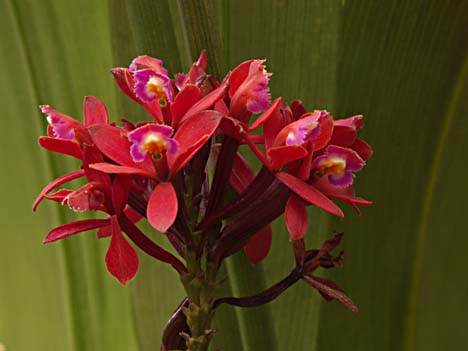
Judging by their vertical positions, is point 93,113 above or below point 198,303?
above

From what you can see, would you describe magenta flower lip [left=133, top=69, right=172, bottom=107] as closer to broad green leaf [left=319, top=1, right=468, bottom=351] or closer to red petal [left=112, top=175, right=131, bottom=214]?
red petal [left=112, top=175, right=131, bottom=214]

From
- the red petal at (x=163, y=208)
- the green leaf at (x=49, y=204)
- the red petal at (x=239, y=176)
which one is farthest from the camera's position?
the green leaf at (x=49, y=204)

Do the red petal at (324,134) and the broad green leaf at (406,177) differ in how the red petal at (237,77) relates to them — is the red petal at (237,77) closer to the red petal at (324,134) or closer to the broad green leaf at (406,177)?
the red petal at (324,134)

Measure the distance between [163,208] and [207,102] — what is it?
0.06m

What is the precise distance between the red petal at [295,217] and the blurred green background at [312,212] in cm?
12

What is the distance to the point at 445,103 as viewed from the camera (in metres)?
0.59

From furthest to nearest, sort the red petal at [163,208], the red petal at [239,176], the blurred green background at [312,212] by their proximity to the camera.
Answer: the blurred green background at [312,212], the red petal at [239,176], the red petal at [163,208]

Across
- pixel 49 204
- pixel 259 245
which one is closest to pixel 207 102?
pixel 259 245

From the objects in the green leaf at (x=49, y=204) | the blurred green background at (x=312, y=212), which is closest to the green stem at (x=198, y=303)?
the blurred green background at (x=312, y=212)

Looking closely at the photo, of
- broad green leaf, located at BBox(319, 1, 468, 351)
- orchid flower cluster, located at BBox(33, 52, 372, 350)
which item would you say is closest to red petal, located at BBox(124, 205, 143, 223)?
orchid flower cluster, located at BBox(33, 52, 372, 350)

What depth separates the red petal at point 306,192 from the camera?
338 mm

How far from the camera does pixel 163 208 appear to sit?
1.03 feet

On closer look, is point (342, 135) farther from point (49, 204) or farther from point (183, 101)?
point (49, 204)

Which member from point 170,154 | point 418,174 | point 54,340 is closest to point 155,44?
point 170,154
